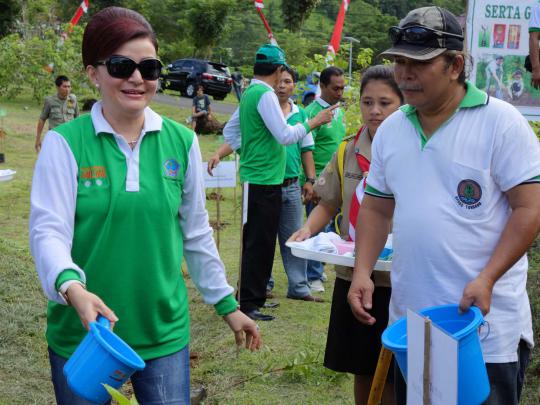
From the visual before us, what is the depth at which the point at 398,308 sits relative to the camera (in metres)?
A: 2.96

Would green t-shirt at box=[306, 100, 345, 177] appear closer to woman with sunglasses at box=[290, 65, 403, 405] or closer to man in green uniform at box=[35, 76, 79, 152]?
woman with sunglasses at box=[290, 65, 403, 405]

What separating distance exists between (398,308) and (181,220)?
0.81 meters

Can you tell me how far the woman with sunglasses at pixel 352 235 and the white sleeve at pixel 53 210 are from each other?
140cm

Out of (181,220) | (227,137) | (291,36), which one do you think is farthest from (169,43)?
(181,220)

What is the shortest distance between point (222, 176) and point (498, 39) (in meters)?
2.55

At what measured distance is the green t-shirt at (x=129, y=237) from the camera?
2572 mm

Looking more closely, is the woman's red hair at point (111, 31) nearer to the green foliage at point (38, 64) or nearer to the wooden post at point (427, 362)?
the wooden post at point (427, 362)

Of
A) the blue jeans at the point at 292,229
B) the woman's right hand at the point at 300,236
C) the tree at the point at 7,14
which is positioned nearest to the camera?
the woman's right hand at the point at 300,236

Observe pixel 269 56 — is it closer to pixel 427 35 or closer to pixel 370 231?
pixel 370 231

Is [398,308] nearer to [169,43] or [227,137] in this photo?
[227,137]

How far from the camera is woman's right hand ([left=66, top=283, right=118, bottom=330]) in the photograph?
224 cm

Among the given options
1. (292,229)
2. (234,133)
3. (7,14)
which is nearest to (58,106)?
(234,133)

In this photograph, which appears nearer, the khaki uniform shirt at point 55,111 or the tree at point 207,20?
the khaki uniform shirt at point 55,111

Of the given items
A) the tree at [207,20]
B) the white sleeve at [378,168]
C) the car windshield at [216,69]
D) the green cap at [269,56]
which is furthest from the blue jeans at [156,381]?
the tree at [207,20]
